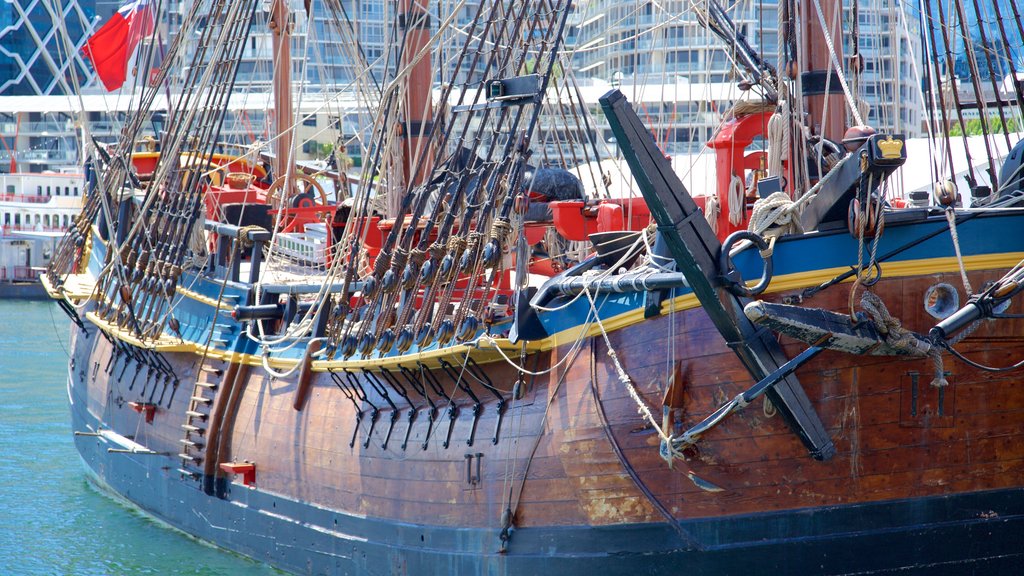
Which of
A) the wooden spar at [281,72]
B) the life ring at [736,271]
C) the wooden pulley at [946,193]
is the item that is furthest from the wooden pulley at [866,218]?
the wooden spar at [281,72]

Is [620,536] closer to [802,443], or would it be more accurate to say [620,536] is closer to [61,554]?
[802,443]

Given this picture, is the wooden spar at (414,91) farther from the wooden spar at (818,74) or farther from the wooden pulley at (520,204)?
the wooden spar at (818,74)

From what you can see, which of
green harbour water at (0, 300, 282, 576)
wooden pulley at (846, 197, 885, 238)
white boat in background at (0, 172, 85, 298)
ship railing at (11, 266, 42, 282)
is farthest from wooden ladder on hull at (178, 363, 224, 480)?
ship railing at (11, 266, 42, 282)

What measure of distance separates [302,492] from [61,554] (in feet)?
12.6

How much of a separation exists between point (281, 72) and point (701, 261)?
13.1 meters

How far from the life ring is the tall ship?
0.02 m

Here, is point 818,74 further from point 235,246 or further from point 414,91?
point 414,91

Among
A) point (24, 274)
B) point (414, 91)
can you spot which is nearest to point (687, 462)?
point (414, 91)

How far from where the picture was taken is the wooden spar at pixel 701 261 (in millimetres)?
7898

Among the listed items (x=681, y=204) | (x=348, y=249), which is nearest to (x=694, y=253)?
(x=681, y=204)

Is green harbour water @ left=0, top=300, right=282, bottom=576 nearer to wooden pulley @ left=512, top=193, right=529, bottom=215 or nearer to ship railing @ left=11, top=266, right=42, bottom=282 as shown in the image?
wooden pulley @ left=512, top=193, right=529, bottom=215

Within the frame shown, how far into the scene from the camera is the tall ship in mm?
8188

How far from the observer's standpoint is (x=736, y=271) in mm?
8125

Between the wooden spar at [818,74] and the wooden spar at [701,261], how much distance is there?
93.5 inches
